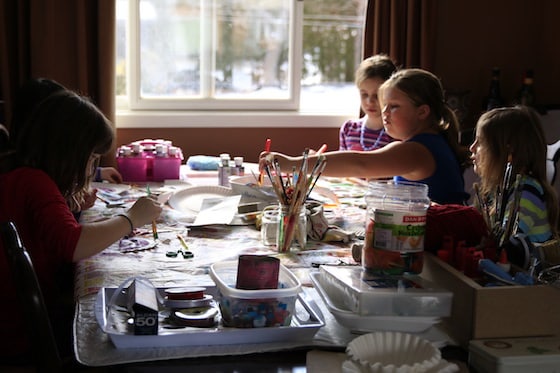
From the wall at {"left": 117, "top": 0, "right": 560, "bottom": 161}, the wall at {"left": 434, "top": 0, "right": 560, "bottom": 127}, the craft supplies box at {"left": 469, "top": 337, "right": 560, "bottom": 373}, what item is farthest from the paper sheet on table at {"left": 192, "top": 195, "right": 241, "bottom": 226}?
the wall at {"left": 434, "top": 0, "right": 560, "bottom": 127}

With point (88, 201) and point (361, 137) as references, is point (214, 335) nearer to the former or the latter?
point (88, 201)

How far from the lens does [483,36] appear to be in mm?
4070

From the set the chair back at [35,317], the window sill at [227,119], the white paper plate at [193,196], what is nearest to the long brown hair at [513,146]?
the white paper plate at [193,196]

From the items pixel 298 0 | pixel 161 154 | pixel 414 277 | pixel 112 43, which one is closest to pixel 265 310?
pixel 414 277

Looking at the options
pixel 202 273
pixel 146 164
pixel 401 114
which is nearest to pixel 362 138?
pixel 401 114

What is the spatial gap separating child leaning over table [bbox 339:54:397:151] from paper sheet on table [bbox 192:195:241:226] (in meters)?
1.12

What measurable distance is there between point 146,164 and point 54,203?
1.11 meters

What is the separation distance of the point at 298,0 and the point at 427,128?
1743mm

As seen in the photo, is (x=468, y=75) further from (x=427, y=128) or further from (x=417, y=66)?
(x=427, y=128)

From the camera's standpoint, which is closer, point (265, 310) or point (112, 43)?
point (265, 310)

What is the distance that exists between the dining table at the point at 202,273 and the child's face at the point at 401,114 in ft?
0.87

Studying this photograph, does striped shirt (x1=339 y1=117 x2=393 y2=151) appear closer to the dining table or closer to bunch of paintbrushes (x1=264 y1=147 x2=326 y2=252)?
the dining table

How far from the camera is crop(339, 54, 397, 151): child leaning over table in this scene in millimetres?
2963

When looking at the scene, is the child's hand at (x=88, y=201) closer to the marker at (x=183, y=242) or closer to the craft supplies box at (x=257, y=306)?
the marker at (x=183, y=242)
